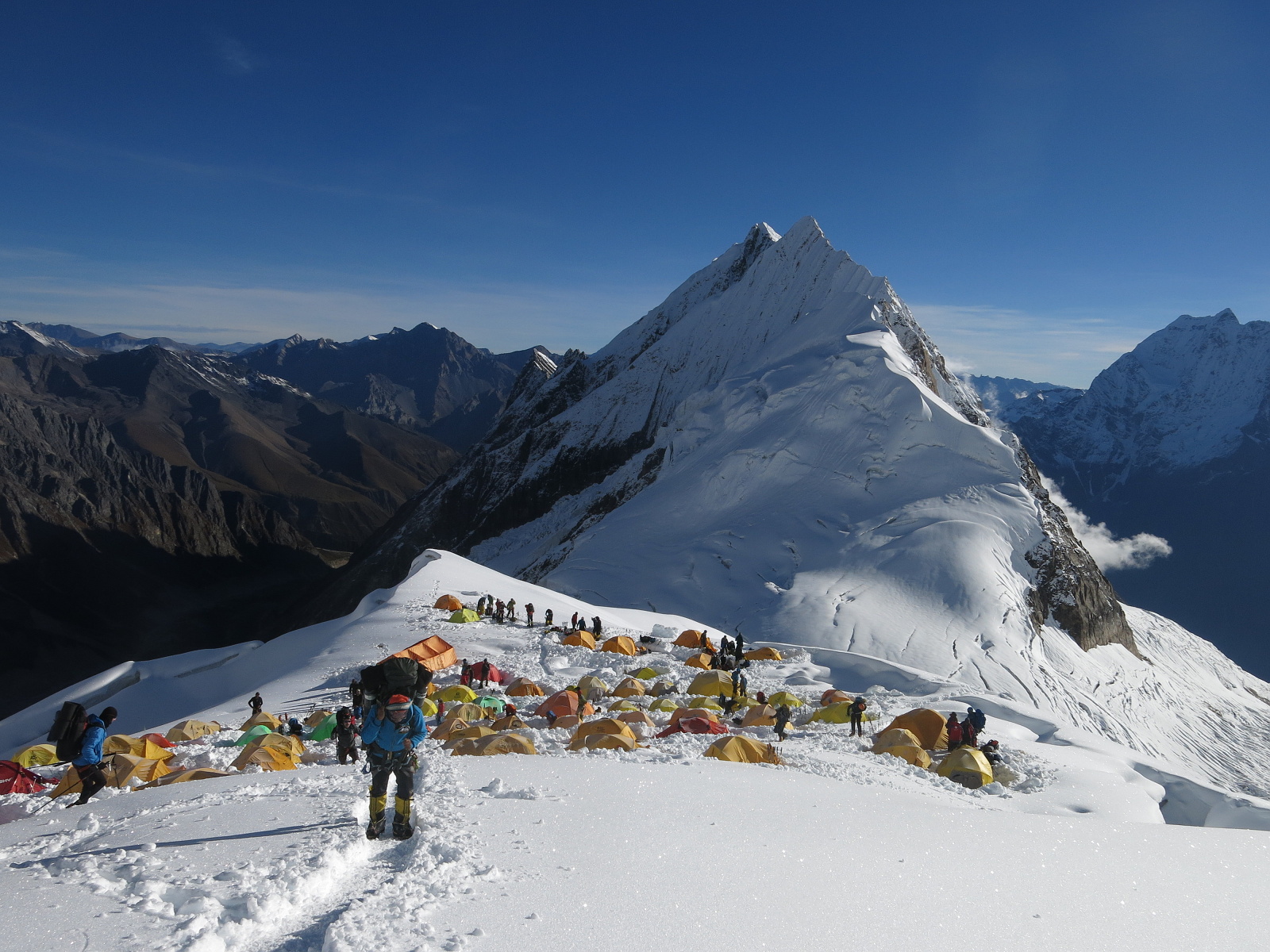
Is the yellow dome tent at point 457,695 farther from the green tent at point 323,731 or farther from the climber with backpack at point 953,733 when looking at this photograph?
the climber with backpack at point 953,733

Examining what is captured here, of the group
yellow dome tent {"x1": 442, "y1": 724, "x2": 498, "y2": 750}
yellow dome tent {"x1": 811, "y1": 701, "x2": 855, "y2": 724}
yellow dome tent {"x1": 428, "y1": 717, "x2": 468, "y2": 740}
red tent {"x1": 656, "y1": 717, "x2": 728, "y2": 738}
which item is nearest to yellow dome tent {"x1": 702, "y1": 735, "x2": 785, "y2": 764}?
red tent {"x1": 656, "y1": 717, "x2": 728, "y2": 738}

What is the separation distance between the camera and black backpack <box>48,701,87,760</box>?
27.2ft

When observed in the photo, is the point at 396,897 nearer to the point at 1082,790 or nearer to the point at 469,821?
the point at 469,821

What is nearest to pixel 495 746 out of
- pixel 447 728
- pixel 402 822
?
pixel 447 728

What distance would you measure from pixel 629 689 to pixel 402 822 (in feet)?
44.1

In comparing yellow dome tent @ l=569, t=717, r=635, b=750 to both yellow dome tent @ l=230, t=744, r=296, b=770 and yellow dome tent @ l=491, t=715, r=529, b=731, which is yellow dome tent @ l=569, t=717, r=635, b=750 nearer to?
yellow dome tent @ l=491, t=715, r=529, b=731

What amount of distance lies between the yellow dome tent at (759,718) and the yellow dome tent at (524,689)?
555cm

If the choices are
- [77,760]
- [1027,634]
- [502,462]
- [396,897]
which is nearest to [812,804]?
[396,897]

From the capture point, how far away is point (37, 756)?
13.6 metres

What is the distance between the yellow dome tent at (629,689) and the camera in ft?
62.3

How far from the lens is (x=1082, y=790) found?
533 inches

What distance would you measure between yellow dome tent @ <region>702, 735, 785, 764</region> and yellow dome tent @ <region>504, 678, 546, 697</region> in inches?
291

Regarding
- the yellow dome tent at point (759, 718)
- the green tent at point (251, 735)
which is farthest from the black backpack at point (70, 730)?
the yellow dome tent at point (759, 718)

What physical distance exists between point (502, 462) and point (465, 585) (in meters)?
69.9
